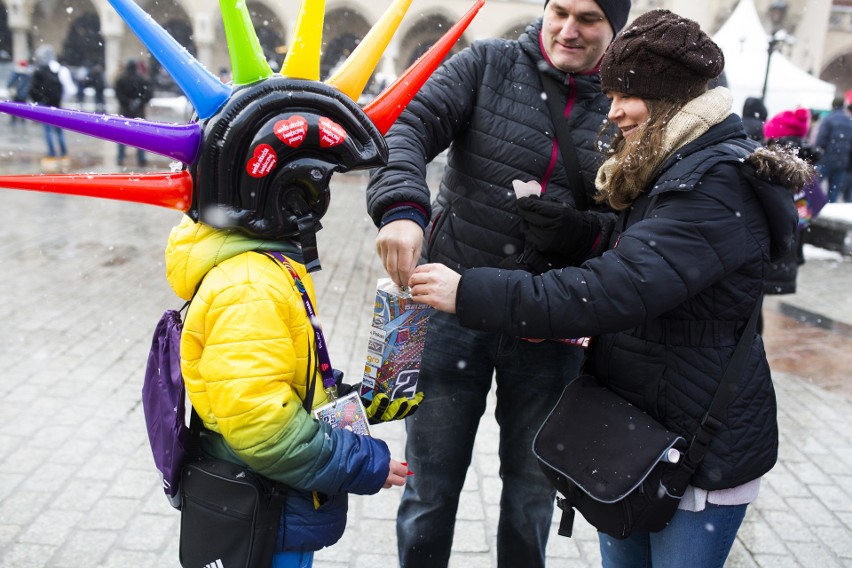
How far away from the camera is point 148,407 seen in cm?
197

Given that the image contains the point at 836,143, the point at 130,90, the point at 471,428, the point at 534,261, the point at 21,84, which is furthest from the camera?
the point at 21,84

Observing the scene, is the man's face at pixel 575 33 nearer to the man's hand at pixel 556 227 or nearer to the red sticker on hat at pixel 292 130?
the man's hand at pixel 556 227

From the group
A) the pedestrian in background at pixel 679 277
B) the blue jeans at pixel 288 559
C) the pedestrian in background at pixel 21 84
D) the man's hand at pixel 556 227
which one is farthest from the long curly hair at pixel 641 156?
the pedestrian in background at pixel 21 84

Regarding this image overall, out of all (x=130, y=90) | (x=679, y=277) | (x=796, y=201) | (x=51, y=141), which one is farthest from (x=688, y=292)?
(x=130, y=90)

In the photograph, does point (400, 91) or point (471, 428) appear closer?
point (400, 91)

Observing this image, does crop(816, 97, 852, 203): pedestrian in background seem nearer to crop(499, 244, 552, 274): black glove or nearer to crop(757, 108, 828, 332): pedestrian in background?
crop(757, 108, 828, 332): pedestrian in background

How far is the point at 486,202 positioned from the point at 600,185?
480 millimetres

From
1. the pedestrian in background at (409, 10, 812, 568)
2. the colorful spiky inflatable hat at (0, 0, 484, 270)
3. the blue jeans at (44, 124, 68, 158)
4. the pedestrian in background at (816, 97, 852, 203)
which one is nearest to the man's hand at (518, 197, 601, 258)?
the pedestrian in background at (409, 10, 812, 568)

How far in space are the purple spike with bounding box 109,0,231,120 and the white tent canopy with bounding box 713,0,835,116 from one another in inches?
537

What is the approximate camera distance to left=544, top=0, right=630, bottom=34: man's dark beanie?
2291 millimetres

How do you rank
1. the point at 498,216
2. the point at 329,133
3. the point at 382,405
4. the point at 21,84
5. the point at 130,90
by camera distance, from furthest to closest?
the point at 21,84 < the point at 130,90 < the point at 498,216 < the point at 382,405 < the point at 329,133

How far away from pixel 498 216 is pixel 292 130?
902 millimetres

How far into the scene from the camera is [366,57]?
1.87 m

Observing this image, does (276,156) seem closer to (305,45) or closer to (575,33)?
(305,45)
